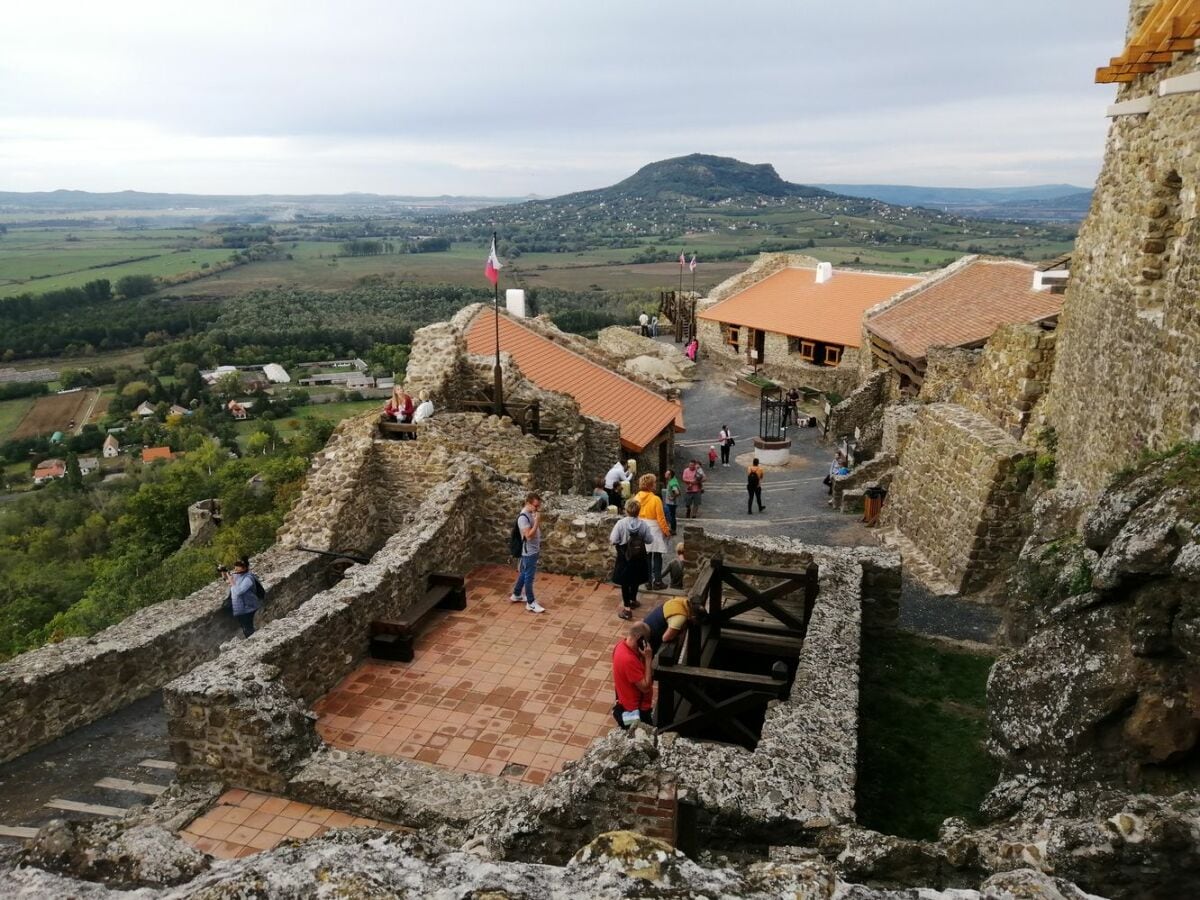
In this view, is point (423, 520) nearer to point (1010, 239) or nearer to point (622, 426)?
point (622, 426)

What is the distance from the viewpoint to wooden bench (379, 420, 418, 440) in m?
13.1

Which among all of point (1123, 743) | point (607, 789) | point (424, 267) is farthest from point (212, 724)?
point (424, 267)

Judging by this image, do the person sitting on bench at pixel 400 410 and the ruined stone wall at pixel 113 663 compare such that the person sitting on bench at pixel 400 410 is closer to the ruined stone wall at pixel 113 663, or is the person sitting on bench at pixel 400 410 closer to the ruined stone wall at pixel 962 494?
the ruined stone wall at pixel 113 663

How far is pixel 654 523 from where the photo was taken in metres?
9.61

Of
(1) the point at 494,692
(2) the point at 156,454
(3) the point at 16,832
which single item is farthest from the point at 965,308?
(2) the point at 156,454

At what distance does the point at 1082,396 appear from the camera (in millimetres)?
10930

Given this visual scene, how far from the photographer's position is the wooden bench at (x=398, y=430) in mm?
13117

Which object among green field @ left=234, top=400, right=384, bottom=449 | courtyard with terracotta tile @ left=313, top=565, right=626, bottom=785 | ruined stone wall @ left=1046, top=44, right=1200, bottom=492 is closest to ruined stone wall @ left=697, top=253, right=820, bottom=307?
green field @ left=234, top=400, right=384, bottom=449

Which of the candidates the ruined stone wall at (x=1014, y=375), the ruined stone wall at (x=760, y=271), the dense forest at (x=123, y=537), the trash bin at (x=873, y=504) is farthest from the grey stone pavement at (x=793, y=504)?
the dense forest at (x=123, y=537)

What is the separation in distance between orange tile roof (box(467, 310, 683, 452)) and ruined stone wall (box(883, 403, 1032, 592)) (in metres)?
6.18

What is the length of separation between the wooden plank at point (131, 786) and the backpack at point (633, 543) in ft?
16.6

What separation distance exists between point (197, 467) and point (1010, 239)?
521ft

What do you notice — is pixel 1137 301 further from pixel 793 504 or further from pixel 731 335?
pixel 731 335

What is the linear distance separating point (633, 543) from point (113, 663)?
5.68m
